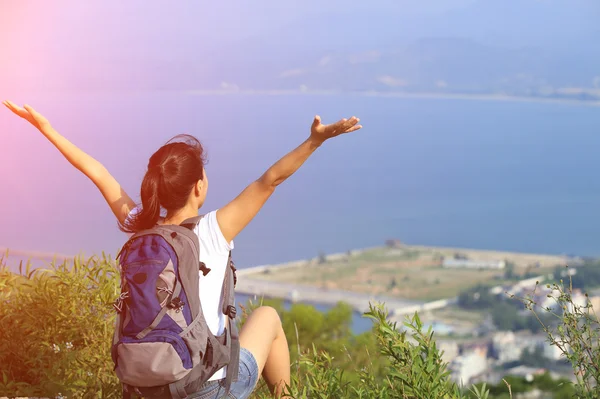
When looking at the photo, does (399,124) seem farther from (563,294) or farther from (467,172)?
(563,294)

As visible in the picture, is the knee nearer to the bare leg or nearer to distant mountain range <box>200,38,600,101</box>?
the bare leg

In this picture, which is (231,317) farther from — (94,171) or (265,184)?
(94,171)

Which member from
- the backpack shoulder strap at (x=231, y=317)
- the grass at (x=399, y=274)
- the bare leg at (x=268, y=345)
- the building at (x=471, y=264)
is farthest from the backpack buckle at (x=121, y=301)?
the building at (x=471, y=264)

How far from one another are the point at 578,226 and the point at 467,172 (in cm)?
2861

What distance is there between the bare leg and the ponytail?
447 millimetres

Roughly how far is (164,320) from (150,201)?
316 millimetres

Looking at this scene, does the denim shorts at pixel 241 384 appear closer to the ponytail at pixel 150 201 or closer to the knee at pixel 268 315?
the knee at pixel 268 315

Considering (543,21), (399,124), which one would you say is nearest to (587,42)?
(543,21)

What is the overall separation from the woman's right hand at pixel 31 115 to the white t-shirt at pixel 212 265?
2.47 feet

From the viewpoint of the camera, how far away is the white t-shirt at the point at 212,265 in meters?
2.02

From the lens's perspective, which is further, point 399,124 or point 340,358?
point 399,124

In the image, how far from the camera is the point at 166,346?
1.94 metres

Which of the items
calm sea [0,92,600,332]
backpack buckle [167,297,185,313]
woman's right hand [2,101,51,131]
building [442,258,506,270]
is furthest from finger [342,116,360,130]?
building [442,258,506,270]

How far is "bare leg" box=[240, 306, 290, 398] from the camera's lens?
2264 mm
